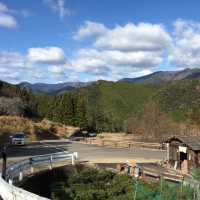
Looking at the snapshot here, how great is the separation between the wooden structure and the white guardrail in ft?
25.3

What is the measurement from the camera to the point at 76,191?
22953 mm

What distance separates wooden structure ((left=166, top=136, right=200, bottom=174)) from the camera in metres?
31.6

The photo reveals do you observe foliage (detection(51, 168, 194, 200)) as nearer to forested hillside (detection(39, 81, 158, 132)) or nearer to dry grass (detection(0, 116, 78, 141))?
dry grass (detection(0, 116, 78, 141))

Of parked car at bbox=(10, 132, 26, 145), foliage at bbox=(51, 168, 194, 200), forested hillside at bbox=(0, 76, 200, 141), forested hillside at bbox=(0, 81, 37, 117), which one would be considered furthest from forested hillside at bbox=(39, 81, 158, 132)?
foliage at bbox=(51, 168, 194, 200)

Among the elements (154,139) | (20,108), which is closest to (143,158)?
(154,139)

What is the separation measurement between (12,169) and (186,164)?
590 inches

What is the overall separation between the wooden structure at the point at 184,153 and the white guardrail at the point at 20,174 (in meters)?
7.70

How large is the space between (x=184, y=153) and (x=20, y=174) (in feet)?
49.8

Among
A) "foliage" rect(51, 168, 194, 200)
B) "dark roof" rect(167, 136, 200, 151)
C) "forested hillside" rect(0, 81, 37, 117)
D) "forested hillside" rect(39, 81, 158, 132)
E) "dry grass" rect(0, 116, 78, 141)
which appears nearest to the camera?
"foliage" rect(51, 168, 194, 200)

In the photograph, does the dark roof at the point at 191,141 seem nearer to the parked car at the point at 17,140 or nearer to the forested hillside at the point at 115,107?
the parked car at the point at 17,140

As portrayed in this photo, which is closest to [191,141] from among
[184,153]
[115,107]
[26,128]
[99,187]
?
[184,153]

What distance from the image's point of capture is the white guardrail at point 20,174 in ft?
43.5

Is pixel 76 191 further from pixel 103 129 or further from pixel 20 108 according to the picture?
pixel 103 129

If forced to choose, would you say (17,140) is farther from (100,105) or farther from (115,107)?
(115,107)
